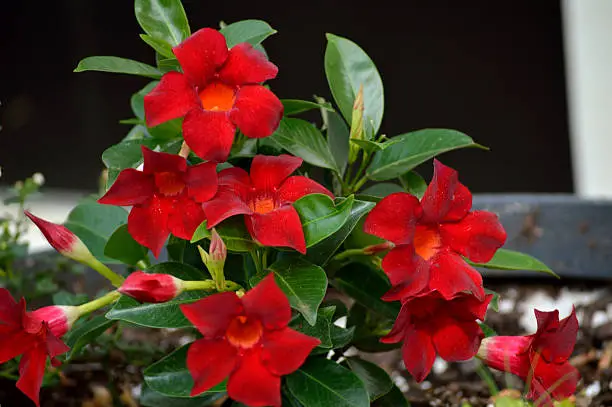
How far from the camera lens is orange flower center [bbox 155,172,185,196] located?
0.72 meters

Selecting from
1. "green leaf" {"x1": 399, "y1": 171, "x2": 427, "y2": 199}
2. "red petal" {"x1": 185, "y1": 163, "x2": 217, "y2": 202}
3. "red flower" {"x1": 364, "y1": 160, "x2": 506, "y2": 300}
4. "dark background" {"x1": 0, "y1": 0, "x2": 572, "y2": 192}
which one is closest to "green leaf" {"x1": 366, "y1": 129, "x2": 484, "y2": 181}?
"green leaf" {"x1": 399, "y1": 171, "x2": 427, "y2": 199}

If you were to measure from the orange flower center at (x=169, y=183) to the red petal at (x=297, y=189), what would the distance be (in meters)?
0.10

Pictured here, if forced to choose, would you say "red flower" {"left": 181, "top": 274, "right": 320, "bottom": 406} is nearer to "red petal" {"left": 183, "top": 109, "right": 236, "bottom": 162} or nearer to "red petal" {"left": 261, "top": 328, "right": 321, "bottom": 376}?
"red petal" {"left": 261, "top": 328, "right": 321, "bottom": 376}

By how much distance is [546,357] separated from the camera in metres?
0.78

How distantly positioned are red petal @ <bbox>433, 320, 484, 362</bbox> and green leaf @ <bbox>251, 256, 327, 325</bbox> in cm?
13

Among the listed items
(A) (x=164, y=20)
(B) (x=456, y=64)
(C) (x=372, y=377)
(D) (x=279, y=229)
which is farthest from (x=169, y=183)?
(B) (x=456, y=64)

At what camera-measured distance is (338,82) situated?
925 mm

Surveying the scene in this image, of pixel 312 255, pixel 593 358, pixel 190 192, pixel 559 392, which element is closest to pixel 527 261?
pixel 559 392

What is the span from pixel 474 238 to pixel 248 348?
0.25 m

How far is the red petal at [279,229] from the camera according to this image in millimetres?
680

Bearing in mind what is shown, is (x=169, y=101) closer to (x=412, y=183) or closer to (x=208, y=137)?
(x=208, y=137)

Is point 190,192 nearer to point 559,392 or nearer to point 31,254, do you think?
point 559,392

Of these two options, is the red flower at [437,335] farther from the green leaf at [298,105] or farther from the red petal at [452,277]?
the green leaf at [298,105]

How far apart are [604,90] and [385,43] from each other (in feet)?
2.73
